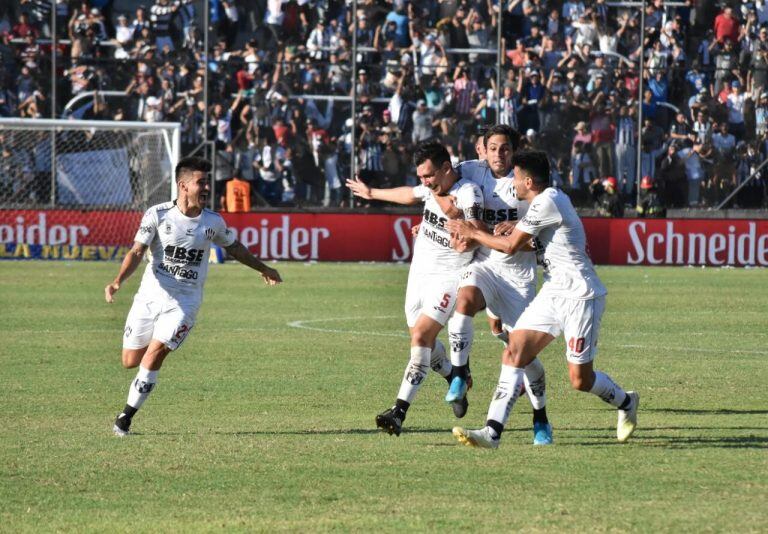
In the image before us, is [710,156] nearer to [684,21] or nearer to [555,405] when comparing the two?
[684,21]

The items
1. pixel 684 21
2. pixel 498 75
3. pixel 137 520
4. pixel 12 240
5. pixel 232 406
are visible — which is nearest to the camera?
pixel 137 520

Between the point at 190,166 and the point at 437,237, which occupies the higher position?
the point at 190,166

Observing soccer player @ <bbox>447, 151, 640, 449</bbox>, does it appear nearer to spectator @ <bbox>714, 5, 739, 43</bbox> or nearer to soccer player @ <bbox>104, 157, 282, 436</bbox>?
soccer player @ <bbox>104, 157, 282, 436</bbox>

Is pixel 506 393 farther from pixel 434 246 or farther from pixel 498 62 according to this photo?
pixel 498 62

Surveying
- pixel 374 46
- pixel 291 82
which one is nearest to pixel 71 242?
pixel 291 82

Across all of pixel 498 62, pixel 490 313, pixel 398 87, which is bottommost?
pixel 490 313

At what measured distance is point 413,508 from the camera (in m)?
7.55

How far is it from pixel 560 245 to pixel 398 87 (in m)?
22.9

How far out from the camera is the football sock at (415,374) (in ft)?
33.4

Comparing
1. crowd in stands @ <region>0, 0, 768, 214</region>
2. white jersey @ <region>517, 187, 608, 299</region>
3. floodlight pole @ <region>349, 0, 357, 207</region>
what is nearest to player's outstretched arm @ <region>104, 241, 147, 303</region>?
white jersey @ <region>517, 187, 608, 299</region>

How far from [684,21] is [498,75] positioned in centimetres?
539

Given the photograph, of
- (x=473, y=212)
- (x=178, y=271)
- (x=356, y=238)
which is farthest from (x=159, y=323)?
(x=356, y=238)

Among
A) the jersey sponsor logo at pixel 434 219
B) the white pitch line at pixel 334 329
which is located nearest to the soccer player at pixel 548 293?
the jersey sponsor logo at pixel 434 219

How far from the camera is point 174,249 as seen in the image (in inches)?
418
